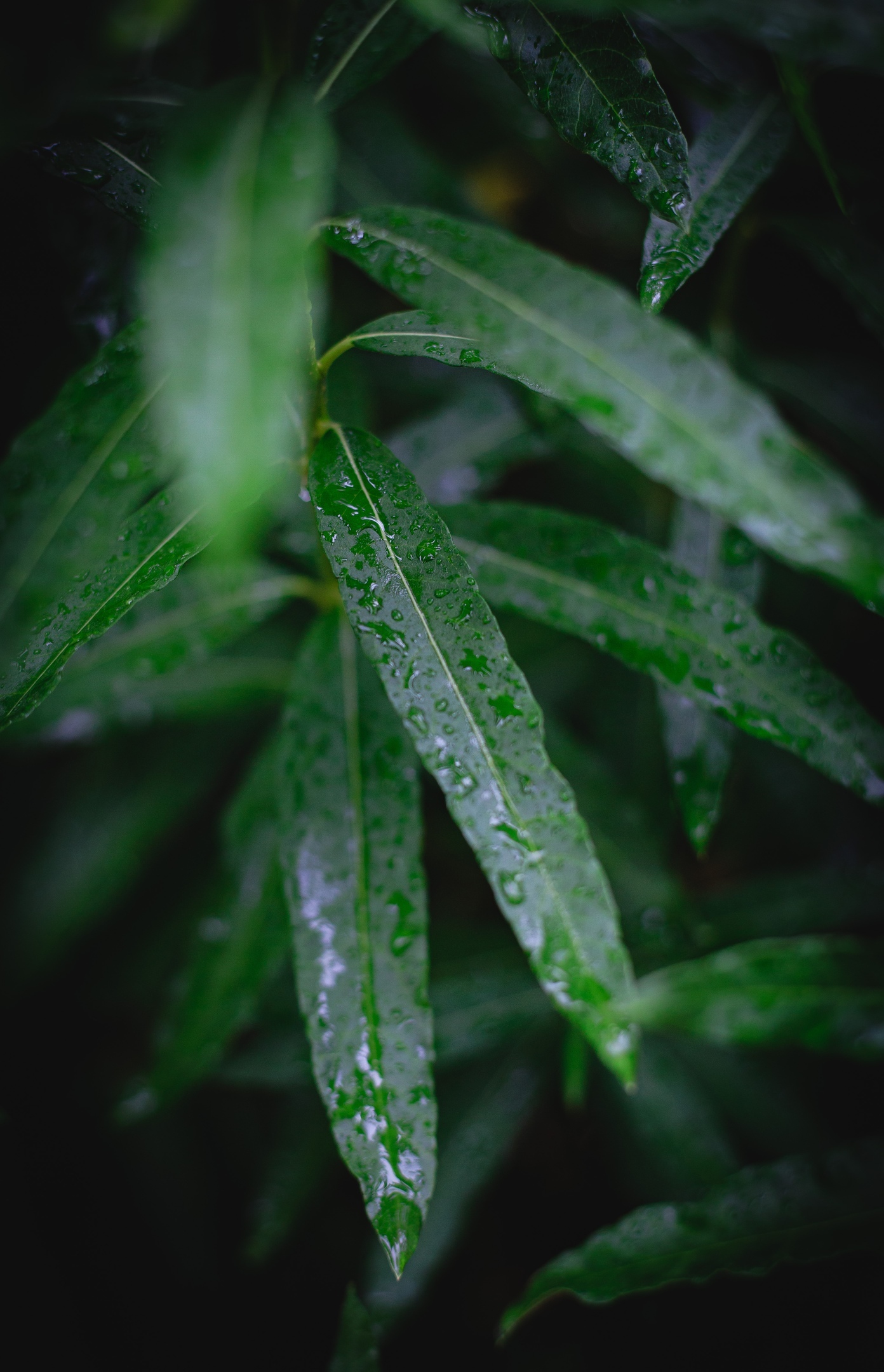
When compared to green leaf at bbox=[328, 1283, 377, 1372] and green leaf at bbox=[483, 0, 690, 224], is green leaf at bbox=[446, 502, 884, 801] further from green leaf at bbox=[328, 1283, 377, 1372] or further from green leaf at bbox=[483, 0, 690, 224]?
green leaf at bbox=[328, 1283, 377, 1372]

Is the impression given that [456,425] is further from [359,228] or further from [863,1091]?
[863,1091]

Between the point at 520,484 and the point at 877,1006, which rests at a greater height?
the point at 877,1006

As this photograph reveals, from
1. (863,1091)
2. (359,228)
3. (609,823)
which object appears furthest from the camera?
(863,1091)

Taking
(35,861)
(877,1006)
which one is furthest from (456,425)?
(35,861)

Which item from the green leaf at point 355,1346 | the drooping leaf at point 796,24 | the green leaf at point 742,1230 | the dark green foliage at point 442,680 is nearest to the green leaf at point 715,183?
the dark green foliage at point 442,680

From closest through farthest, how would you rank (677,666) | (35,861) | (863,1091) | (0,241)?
(677,666) → (0,241) → (863,1091) → (35,861)

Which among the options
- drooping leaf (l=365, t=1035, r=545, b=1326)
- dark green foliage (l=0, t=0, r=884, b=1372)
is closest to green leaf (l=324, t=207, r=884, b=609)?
dark green foliage (l=0, t=0, r=884, b=1372)

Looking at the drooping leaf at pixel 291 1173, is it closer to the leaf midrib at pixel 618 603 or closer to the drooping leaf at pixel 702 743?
the drooping leaf at pixel 702 743
